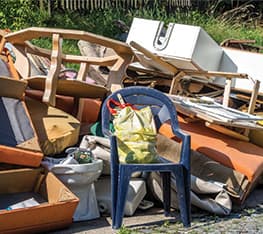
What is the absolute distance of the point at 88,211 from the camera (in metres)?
4.49

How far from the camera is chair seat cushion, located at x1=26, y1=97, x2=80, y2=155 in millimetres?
4746

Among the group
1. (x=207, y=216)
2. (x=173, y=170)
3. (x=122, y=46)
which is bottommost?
(x=207, y=216)

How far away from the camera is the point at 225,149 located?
514 cm

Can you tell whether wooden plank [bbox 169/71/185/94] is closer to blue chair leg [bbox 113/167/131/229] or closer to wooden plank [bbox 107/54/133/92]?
wooden plank [bbox 107/54/133/92]

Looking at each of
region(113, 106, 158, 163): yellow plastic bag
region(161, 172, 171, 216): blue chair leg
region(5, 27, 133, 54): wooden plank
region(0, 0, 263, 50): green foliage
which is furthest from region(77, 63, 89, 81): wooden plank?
region(0, 0, 263, 50): green foliage

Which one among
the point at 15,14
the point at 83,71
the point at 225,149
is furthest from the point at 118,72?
the point at 15,14

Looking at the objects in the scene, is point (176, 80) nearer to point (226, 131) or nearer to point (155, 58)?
point (155, 58)

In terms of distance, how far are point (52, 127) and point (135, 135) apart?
30.8 inches

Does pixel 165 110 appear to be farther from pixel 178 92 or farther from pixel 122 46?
pixel 178 92

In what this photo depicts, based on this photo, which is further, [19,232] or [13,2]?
[13,2]

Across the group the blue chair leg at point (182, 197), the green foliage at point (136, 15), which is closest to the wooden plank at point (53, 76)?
the blue chair leg at point (182, 197)

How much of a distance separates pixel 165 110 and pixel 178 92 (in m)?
1.74

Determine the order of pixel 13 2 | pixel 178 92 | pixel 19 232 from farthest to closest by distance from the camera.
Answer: pixel 13 2
pixel 178 92
pixel 19 232

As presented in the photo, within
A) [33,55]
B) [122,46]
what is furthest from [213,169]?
[33,55]
